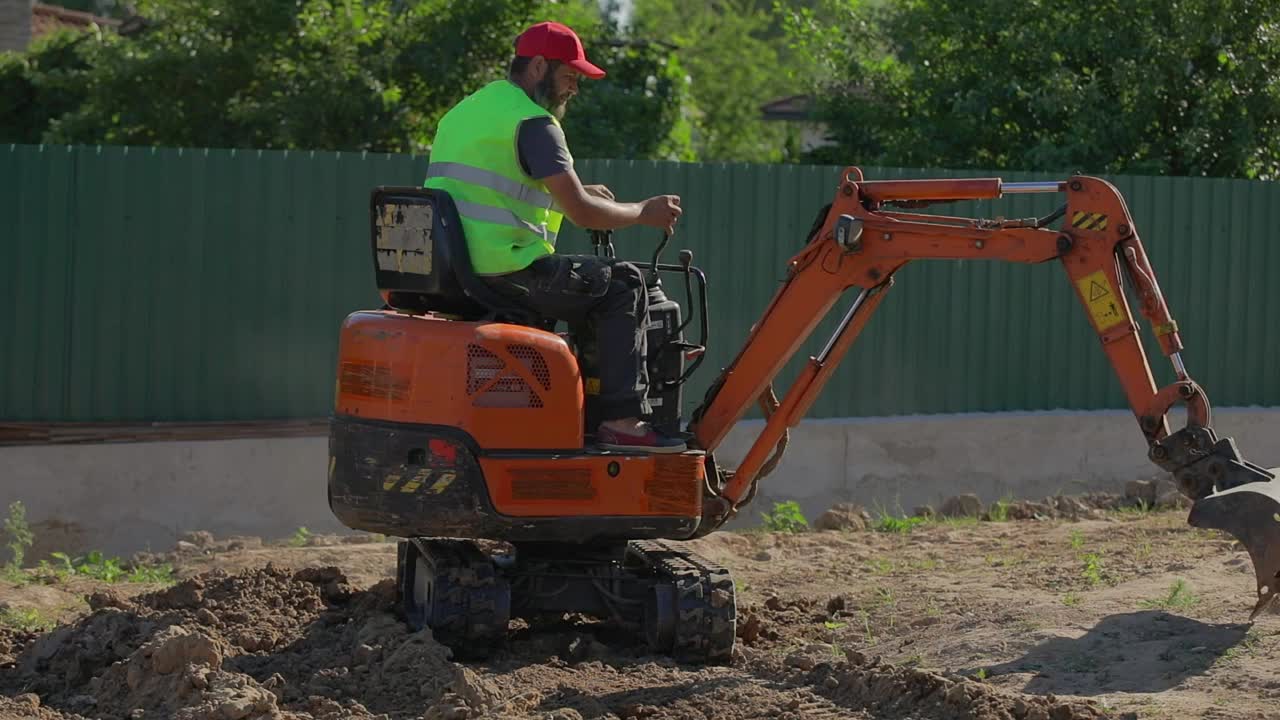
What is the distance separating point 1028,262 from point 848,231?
0.77 metres

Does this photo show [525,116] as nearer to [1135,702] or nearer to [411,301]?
[411,301]

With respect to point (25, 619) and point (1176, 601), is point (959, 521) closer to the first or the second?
point (1176, 601)

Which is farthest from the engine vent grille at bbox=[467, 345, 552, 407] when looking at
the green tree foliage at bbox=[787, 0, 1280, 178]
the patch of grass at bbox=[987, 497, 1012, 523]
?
the green tree foliage at bbox=[787, 0, 1280, 178]

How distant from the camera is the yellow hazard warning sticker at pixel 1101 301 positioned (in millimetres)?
6836

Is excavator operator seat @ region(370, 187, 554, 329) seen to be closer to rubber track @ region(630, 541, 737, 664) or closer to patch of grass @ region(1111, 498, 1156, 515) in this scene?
rubber track @ region(630, 541, 737, 664)

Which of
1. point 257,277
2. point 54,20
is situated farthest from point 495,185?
point 54,20

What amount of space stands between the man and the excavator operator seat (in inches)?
2.5

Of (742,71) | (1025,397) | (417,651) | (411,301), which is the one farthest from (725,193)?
(742,71)

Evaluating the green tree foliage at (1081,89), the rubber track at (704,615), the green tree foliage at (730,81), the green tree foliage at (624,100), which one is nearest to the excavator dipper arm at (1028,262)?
the rubber track at (704,615)

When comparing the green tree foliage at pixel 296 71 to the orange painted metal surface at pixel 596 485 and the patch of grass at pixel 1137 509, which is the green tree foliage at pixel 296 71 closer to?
the patch of grass at pixel 1137 509

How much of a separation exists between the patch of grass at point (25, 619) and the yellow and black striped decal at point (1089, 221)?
203 inches

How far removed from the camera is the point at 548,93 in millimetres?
7023

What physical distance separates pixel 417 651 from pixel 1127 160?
37.7 ft

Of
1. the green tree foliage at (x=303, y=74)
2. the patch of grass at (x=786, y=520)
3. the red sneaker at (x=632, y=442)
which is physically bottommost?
the patch of grass at (x=786, y=520)
